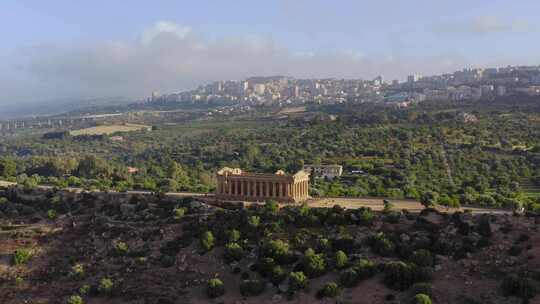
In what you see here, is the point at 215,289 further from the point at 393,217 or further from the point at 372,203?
the point at 372,203

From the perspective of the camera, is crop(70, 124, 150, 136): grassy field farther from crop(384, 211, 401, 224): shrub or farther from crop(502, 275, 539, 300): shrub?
crop(502, 275, 539, 300): shrub

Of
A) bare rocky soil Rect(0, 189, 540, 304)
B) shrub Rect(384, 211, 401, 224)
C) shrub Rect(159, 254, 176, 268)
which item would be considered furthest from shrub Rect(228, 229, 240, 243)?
shrub Rect(384, 211, 401, 224)

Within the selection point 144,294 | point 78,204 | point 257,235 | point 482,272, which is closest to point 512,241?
point 482,272

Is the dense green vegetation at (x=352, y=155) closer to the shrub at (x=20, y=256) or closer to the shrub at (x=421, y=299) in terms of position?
the shrub at (x=421, y=299)

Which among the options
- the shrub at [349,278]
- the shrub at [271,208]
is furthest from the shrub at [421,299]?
the shrub at [271,208]

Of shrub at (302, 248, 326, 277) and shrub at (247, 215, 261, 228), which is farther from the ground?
shrub at (247, 215, 261, 228)

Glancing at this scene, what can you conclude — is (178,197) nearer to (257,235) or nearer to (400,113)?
(257,235)
